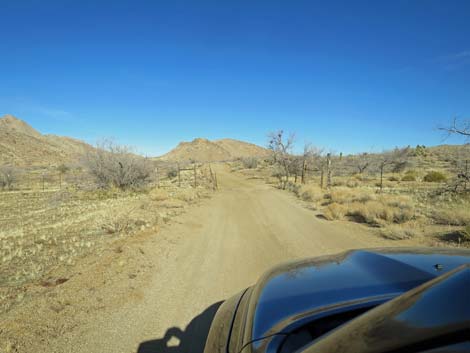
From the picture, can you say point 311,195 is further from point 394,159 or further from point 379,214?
point 394,159

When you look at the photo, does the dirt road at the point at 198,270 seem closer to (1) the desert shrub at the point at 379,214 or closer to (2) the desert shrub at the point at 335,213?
(2) the desert shrub at the point at 335,213

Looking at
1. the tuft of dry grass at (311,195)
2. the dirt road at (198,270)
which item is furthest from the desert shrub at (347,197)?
the dirt road at (198,270)

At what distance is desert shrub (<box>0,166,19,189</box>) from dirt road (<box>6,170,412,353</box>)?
89.8 ft

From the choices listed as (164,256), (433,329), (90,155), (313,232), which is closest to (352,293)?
(433,329)

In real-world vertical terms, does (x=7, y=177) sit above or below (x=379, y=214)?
above

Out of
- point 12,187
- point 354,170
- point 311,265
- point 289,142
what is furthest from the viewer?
point 354,170

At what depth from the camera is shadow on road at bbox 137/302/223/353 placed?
310 cm

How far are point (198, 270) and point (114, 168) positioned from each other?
19.7m

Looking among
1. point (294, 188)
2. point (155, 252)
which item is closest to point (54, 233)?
point (155, 252)

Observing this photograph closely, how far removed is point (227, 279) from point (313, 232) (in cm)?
422

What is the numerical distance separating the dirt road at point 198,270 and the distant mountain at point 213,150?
410 feet

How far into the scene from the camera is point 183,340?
3262 millimetres

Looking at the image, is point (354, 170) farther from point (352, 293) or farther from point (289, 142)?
point (352, 293)

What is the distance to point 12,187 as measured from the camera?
2856 centimetres
